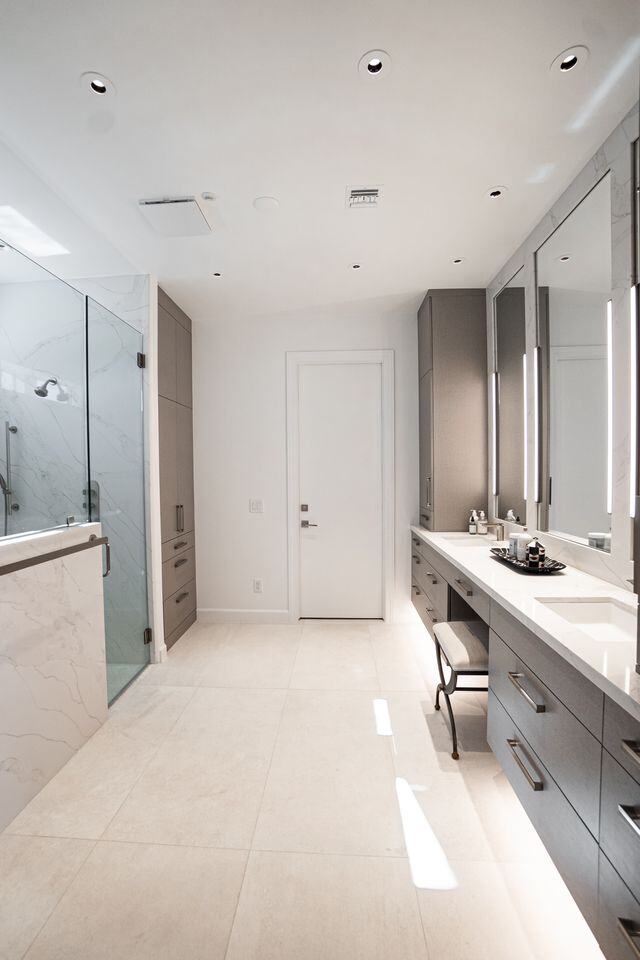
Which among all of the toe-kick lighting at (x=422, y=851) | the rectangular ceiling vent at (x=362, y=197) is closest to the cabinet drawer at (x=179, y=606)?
the toe-kick lighting at (x=422, y=851)

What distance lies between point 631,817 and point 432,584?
2.11 metres

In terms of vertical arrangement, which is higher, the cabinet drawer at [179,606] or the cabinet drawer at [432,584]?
the cabinet drawer at [432,584]

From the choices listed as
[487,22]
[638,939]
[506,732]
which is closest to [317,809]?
[506,732]

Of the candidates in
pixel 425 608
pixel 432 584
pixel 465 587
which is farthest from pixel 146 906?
pixel 425 608

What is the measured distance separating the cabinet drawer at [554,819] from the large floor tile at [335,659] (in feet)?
4.14

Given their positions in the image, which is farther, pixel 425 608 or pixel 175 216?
pixel 425 608

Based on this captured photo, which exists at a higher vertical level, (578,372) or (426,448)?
(578,372)

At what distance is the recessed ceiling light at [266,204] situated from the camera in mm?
2211

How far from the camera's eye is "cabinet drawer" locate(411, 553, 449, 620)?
273cm

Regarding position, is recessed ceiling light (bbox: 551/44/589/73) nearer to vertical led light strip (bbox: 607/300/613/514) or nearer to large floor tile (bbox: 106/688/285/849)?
vertical led light strip (bbox: 607/300/613/514)

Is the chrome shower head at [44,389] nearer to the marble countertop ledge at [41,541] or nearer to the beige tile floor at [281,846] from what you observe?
the marble countertop ledge at [41,541]

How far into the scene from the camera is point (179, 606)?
11.7ft

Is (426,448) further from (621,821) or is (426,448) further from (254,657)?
(621,821)

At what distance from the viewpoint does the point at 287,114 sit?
168cm
